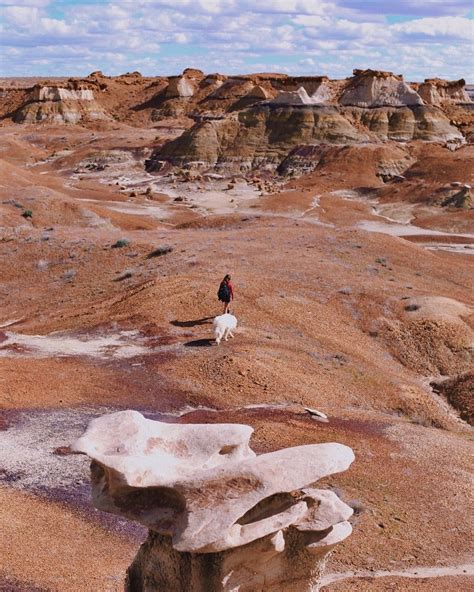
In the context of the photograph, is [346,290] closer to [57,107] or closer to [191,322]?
[191,322]

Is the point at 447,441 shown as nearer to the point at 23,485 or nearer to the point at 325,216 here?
the point at 23,485

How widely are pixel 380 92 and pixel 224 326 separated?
101 meters

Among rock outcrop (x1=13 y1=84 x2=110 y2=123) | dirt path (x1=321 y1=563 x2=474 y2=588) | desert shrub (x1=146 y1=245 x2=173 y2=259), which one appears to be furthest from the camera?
rock outcrop (x1=13 y1=84 x2=110 y2=123)

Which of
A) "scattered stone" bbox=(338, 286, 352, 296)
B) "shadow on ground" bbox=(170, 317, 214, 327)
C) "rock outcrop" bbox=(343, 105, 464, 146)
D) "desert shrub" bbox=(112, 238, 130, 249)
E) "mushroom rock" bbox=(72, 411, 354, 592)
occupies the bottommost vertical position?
"scattered stone" bbox=(338, 286, 352, 296)

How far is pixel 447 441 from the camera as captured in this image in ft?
76.1

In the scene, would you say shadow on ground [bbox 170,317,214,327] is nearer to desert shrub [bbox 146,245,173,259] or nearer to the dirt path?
desert shrub [bbox 146,245,173,259]

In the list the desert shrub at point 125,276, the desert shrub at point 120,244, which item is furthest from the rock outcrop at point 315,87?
the desert shrub at point 125,276

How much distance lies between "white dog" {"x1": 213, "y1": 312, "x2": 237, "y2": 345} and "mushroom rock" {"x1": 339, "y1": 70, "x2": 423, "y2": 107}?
315 ft

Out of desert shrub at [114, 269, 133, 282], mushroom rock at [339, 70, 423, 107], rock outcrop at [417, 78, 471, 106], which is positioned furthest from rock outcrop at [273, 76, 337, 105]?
desert shrub at [114, 269, 133, 282]

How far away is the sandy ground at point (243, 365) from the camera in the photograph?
52.0ft

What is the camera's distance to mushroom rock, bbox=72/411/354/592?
8938 millimetres

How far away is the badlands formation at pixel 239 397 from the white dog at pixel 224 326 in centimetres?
42

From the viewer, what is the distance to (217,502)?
896 centimetres

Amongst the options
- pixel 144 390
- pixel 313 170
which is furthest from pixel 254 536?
pixel 313 170
